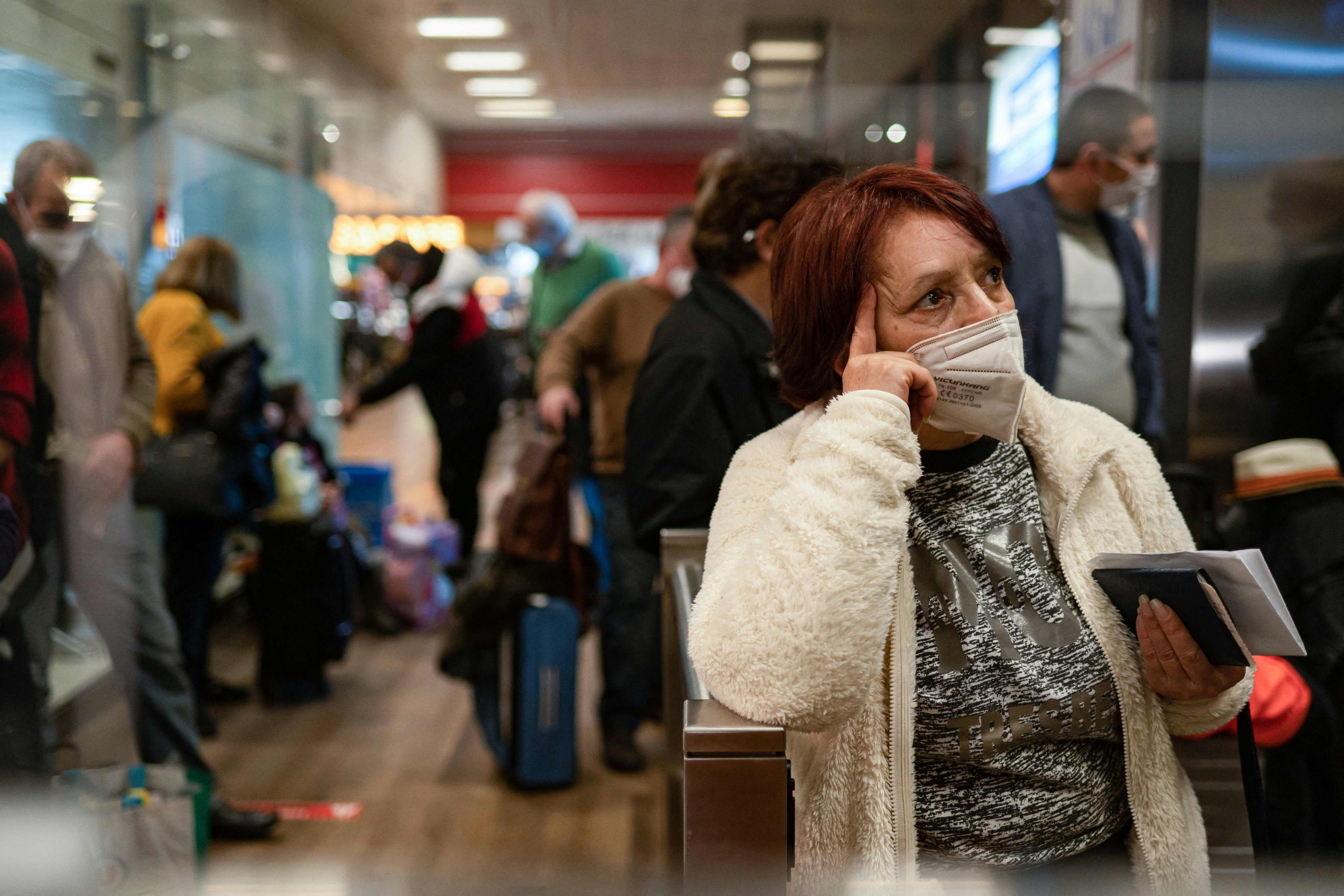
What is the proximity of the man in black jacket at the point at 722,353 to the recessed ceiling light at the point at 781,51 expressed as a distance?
1874 mm

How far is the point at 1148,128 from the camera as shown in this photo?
6.92 feet

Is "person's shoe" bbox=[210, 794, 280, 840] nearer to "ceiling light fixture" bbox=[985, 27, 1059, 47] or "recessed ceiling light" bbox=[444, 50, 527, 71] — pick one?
"recessed ceiling light" bbox=[444, 50, 527, 71]

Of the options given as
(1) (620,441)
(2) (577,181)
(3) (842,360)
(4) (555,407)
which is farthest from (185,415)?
(3) (842,360)

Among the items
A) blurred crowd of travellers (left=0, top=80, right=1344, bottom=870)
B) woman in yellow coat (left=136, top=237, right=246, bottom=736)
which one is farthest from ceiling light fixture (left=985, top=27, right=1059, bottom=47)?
woman in yellow coat (left=136, top=237, right=246, bottom=736)

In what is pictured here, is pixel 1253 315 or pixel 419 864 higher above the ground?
pixel 1253 315

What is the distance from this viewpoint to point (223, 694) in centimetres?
365

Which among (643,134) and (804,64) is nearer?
(804,64)

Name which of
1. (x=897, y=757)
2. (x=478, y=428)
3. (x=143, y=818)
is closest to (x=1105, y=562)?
(x=897, y=757)

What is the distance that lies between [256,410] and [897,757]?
267 centimetres

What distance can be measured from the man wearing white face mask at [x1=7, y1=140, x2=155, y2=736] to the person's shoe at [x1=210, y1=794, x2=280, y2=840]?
0.36 m

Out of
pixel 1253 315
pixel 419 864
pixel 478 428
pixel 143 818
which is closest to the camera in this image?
pixel 143 818

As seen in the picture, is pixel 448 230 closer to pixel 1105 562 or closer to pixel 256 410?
pixel 256 410

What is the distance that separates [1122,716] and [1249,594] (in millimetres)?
216

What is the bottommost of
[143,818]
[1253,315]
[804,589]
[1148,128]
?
[143,818]
